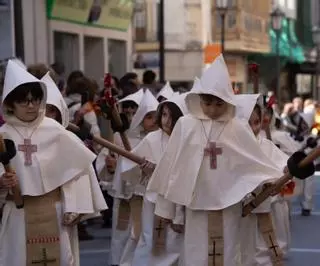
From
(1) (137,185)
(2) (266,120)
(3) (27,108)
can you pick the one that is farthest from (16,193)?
(2) (266,120)

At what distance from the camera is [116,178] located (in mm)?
9500

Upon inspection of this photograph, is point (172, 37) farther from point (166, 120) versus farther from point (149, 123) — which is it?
point (166, 120)

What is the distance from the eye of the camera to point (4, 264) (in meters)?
6.29

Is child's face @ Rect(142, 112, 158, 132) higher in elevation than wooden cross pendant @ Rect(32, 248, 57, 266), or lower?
higher

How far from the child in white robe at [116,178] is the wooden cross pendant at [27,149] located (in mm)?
2859

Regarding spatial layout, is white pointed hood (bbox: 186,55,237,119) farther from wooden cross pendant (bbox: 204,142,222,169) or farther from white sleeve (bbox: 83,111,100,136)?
white sleeve (bbox: 83,111,100,136)

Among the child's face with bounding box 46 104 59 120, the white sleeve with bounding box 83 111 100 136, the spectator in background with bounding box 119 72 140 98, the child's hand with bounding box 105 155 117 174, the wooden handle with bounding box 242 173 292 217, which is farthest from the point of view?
the spectator in background with bounding box 119 72 140 98

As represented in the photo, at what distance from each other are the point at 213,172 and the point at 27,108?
128 centimetres

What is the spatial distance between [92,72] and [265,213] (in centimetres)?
1309

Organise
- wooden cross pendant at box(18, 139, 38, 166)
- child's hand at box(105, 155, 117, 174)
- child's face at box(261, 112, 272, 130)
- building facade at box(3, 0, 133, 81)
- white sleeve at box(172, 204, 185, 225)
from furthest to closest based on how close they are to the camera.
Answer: building facade at box(3, 0, 133, 81) → child's hand at box(105, 155, 117, 174) → child's face at box(261, 112, 272, 130) → white sleeve at box(172, 204, 185, 225) → wooden cross pendant at box(18, 139, 38, 166)

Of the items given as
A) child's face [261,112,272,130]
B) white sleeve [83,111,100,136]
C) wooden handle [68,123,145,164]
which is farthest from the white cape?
white sleeve [83,111,100,136]

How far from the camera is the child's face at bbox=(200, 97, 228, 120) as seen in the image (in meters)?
6.69

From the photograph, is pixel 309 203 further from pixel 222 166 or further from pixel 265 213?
pixel 222 166

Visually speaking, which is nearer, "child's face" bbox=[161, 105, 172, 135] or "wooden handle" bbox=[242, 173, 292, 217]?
"wooden handle" bbox=[242, 173, 292, 217]
